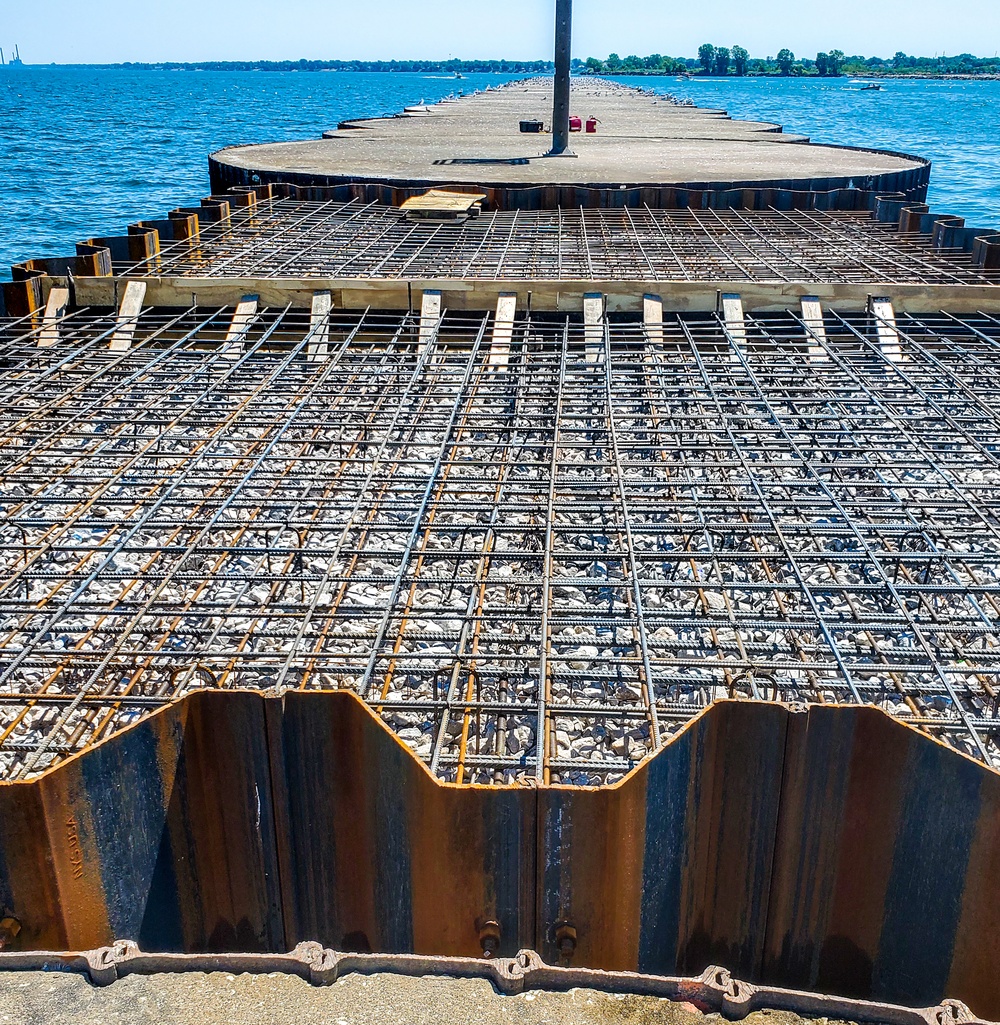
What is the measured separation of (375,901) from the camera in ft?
16.2

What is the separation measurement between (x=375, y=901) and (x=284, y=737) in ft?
3.12

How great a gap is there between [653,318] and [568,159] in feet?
51.9

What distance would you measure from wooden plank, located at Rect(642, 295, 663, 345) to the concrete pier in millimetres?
7832

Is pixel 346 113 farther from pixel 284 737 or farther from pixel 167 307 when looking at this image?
pixel 284 737

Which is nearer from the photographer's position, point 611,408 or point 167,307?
point 611,408

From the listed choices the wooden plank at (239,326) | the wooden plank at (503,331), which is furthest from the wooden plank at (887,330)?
the wooden plank at (239,326)

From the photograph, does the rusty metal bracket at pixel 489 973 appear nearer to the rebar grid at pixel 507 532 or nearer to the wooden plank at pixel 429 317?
the rebar grid at pixel 507 532

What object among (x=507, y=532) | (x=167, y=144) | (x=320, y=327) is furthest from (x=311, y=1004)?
(x=167, y=144)

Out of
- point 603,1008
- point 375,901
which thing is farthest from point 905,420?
point 603,1008

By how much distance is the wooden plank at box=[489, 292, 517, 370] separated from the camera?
1094 centimetres

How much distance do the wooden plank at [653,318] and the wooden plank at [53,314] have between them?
6860 mm

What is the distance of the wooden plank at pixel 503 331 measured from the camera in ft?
35.9

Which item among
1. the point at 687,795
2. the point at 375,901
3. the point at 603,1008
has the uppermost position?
the point at 603,1008

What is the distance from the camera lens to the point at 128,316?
12.2m
